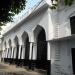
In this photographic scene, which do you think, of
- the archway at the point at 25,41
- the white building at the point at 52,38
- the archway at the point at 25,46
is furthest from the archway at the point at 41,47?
the archway at the point at 25,41

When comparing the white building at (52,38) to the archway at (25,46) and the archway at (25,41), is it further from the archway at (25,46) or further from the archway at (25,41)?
the archway at (25,41)

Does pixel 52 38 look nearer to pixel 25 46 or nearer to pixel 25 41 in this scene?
pixel 25 46

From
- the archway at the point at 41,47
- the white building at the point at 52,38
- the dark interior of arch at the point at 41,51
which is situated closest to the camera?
the white building at the point at 52,38

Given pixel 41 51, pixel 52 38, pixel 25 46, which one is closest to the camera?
pixel 52 38

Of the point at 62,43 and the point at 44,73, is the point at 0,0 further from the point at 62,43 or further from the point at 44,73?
the point at 44,73

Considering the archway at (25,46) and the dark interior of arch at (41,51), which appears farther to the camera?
the archway at (25,46)

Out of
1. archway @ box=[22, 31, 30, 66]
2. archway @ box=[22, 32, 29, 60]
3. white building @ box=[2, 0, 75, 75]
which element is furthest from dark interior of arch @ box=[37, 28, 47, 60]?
archway @ box=[22, 32, 29, 60]

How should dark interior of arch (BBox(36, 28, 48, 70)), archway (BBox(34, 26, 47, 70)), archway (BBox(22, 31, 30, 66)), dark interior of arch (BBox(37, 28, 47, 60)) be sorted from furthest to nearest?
archway (BBox(22, 31, 30, 66)) < dark interior of arch (BBox(37, 28, 47, 60)) < archway (BBox(34, 26, 47, 70)) < dark interior of arch (BBox(36, 28, 48, 70))

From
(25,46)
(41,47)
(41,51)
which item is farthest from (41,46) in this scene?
(25,46)

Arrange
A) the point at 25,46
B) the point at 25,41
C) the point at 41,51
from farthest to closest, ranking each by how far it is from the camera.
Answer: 1. the point at 25,41
2. the point at 25,46
3. the point at 41,51

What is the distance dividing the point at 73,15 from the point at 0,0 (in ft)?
30.8

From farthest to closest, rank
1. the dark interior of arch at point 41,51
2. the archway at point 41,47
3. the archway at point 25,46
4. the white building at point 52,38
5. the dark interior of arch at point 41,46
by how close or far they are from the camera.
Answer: the archway at point 25,46 < the dark interior of arch at point 41,46 < the archway at point 41,47 < the dark interior of arch at point 41,51 < the white building at point 52,38

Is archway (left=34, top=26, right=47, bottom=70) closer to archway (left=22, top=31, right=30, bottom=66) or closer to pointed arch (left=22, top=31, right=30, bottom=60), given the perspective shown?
archway (left=22, top=31, right=30, bottom=66)

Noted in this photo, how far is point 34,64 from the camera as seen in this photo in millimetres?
19250
